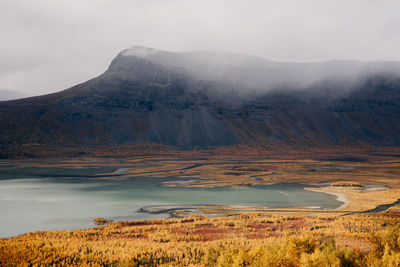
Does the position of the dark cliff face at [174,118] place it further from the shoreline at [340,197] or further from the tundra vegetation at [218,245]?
the tundra vegetation at [218,245]

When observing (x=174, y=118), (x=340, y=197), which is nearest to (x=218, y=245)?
(x=340, y=197)

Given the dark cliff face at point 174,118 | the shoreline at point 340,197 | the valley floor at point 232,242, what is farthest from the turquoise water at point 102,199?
the dark cliff face at point 174,118

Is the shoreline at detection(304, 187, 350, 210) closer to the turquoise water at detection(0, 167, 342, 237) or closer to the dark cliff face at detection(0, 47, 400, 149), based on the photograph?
the turquoise water at detection(0, 167, 342, 237)

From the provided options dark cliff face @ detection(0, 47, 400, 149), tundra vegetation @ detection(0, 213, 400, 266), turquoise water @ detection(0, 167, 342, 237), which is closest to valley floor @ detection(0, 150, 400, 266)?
tundra vegetation @ detection(0, 213, 400, 266)

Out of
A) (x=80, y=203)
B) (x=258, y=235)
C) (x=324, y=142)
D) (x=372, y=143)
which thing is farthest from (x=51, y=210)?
(x=372, y=143)

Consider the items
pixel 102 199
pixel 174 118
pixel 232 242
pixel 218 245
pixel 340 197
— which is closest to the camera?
pixel 218 245

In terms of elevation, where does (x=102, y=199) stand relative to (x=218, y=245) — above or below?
below

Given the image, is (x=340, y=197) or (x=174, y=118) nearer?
(x=340, y=197)

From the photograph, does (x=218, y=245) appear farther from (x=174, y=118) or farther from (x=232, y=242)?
(x=174, y=118)

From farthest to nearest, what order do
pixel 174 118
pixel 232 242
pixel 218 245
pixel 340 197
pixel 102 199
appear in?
pixel 174 118 < pixel 340 197 < pixel 102 199 < pixel 232 242 < pixel 218 245
